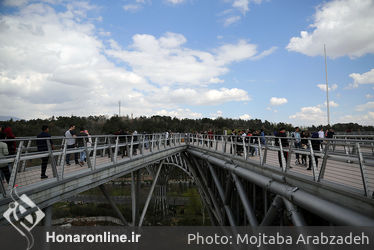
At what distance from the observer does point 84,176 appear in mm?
7332

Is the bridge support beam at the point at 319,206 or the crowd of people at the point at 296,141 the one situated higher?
the crowd of people at the point at 296,141

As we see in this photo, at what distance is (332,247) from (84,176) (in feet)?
22.1

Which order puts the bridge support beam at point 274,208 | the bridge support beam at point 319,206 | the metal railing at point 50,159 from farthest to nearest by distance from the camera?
the bridge support beam at point 274,208 → the metal railing at point 50,159 → the bridge support beam at point 319,206

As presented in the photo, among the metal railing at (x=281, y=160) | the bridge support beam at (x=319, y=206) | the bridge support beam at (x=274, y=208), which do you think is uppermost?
the metal railing at (x=281, y=160)

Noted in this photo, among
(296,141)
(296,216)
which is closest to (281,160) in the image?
(296,216)

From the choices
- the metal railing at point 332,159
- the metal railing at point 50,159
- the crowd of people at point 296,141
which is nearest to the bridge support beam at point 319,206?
the metal railing at point 332,159

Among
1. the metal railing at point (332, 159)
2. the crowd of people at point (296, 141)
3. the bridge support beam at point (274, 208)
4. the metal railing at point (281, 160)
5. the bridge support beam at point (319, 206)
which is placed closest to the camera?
the bridge support beam at point (319, 206)

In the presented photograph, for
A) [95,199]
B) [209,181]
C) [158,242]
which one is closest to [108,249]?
[158,242]

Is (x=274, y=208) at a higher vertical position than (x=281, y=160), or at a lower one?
lower

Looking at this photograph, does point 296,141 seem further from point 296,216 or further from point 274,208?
point 296,216

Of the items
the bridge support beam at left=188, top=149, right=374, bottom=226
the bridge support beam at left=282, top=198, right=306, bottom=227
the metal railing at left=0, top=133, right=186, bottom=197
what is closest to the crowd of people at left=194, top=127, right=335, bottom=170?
the bridge support beam at left=188, top=149, right=374, bottom=226

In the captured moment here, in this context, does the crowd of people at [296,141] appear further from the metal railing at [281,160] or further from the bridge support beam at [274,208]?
the bridge support beam at [274,208]

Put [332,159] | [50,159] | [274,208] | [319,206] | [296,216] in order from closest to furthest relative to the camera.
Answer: [319,206]
[332,159]
[296,216]
[50,159]
[274,208]

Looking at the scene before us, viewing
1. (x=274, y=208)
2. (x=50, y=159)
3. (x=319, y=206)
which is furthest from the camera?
(x=274, y=208)
